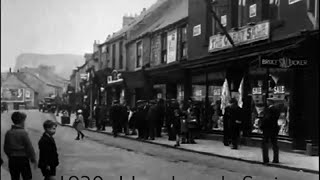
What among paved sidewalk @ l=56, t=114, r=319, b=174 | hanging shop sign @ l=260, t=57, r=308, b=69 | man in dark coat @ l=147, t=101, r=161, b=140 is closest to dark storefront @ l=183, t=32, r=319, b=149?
hanging shop sign @ l=260, t=57, r=308, b=69

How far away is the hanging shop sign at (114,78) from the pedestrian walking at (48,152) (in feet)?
1.08

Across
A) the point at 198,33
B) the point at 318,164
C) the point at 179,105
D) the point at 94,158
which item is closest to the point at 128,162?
the point at 94,158

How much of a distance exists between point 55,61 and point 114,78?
0.37 m

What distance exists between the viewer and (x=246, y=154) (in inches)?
185

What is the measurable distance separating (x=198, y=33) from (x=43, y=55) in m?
5.73

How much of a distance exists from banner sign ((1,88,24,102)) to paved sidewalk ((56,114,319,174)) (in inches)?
→ 8.3

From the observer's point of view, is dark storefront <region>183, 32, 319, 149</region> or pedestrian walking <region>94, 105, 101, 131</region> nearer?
dark storefront <region>183, 32, 319, 149</region>

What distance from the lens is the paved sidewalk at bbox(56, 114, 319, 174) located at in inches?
122

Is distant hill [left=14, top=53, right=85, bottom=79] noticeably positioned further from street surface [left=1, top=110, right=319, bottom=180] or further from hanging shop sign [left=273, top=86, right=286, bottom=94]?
hanging shop sign [left=273, top=86, right=286, bottom=94]

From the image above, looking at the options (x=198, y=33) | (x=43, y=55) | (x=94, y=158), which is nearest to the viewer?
(x=43, y=55)

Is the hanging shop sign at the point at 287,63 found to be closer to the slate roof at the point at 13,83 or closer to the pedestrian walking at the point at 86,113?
the pedestrian walking at the point at 86,113

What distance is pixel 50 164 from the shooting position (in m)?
2.38

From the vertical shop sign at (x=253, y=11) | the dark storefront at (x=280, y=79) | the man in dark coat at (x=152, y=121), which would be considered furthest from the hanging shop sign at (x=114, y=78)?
the man in dark coat at (x=152, y=121)

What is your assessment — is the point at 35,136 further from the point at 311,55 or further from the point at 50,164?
the point at 311,55
